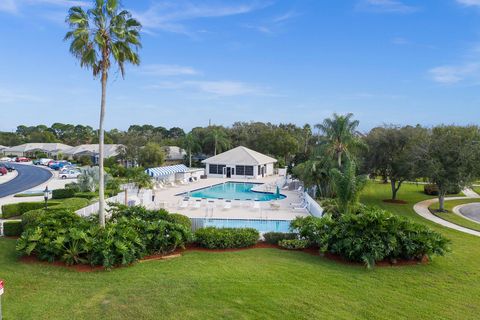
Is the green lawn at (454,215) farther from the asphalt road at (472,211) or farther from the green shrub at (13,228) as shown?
the green shrub at (13,228)

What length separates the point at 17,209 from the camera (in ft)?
65.2

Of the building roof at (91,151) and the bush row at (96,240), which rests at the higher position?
the building roof at (91,151)

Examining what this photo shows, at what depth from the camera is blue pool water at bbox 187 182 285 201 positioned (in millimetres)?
31678

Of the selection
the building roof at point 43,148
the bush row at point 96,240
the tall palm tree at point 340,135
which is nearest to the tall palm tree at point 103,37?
the bush row at point 96,240

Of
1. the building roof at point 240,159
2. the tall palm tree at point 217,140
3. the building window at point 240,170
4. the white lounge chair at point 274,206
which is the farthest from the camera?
the tall palm tree at point 217,140

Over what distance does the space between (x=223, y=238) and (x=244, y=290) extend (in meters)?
4.28

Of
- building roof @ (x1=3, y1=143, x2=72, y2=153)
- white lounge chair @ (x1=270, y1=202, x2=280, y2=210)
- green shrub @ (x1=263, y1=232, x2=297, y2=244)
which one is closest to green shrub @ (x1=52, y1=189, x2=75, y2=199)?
white lounge chair @ (x1=270, y1=202, x2=280, y2=210)

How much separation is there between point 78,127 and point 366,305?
375 ft

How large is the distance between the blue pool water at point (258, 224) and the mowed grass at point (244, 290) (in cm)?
647

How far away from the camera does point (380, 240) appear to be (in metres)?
10.9

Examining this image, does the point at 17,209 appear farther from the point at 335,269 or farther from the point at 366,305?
the point at 366,305

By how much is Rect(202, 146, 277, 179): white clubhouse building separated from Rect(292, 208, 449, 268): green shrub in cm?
3201

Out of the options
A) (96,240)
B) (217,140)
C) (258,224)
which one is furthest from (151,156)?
(96,240)

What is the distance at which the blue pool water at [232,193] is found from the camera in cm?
3168
